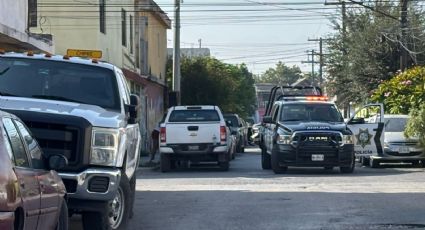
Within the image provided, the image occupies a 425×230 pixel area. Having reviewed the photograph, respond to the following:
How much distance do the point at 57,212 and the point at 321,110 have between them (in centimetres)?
1451

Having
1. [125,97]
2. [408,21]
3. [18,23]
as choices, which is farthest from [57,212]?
[408,21]

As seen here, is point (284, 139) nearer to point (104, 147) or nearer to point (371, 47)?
point (104, 147)

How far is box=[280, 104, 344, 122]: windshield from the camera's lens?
21.3 m

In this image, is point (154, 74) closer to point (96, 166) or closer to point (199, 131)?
point (199, 131)

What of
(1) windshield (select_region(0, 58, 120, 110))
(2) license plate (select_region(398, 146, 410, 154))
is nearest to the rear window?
(2) license plate (select_region(398, 146, 410, 154))

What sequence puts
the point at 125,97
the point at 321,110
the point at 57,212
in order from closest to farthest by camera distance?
the point at 57,212 < the point at 125,97 < the point at 321,110

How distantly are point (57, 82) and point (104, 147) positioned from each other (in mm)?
1595

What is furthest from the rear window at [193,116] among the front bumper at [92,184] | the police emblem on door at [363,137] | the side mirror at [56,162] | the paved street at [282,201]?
the side mirror at [56,162]

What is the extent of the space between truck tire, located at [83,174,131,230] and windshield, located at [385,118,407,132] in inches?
596

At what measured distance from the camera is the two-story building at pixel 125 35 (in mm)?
27688

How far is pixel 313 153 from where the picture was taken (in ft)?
66.2

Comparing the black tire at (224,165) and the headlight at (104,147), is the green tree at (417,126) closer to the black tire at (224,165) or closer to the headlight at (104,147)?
the black tire at (224,165)

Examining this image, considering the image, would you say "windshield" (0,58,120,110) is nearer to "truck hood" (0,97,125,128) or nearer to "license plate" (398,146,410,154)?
"truck hood" (0,97,125,128)

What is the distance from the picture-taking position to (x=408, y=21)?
38.2 metres
